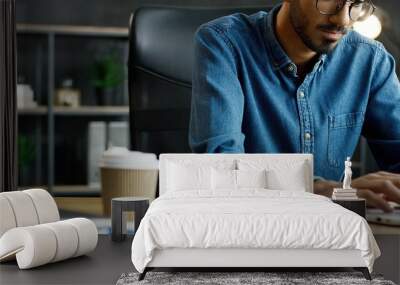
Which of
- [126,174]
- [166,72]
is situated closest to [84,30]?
[166,72]

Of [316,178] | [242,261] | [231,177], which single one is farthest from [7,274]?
[316,178]

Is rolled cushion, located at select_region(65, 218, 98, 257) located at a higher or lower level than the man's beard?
lower

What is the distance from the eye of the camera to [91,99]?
19.1 feet

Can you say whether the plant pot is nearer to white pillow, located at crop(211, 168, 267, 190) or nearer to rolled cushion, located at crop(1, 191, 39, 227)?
white pillow, located at crop(211, 168, 267, 190)

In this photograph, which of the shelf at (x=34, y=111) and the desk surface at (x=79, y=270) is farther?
the shelf at (x=34, y=111)

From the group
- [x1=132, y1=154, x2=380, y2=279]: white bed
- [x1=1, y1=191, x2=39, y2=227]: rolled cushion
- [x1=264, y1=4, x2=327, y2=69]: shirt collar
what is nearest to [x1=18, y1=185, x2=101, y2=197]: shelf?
[x1=1, y1=191, x2=39, y2=227]: rolled cushion

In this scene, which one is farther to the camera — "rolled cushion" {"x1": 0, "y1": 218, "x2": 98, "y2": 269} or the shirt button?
the shirt button

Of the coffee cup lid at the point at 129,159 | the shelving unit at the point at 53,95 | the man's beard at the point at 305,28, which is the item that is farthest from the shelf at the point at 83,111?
the man's beard at the point at 305,28

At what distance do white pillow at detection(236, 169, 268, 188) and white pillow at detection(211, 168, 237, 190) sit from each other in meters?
0.04

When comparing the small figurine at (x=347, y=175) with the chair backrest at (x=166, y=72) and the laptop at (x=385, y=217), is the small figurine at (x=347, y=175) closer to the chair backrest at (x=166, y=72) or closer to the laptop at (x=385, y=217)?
the laptop at (x=385, y=217)

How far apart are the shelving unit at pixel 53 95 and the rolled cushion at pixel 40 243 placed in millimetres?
1301

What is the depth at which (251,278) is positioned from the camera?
4102mm

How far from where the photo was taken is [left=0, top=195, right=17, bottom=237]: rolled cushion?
14.8ft

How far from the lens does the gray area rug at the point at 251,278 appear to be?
4.01 metres
